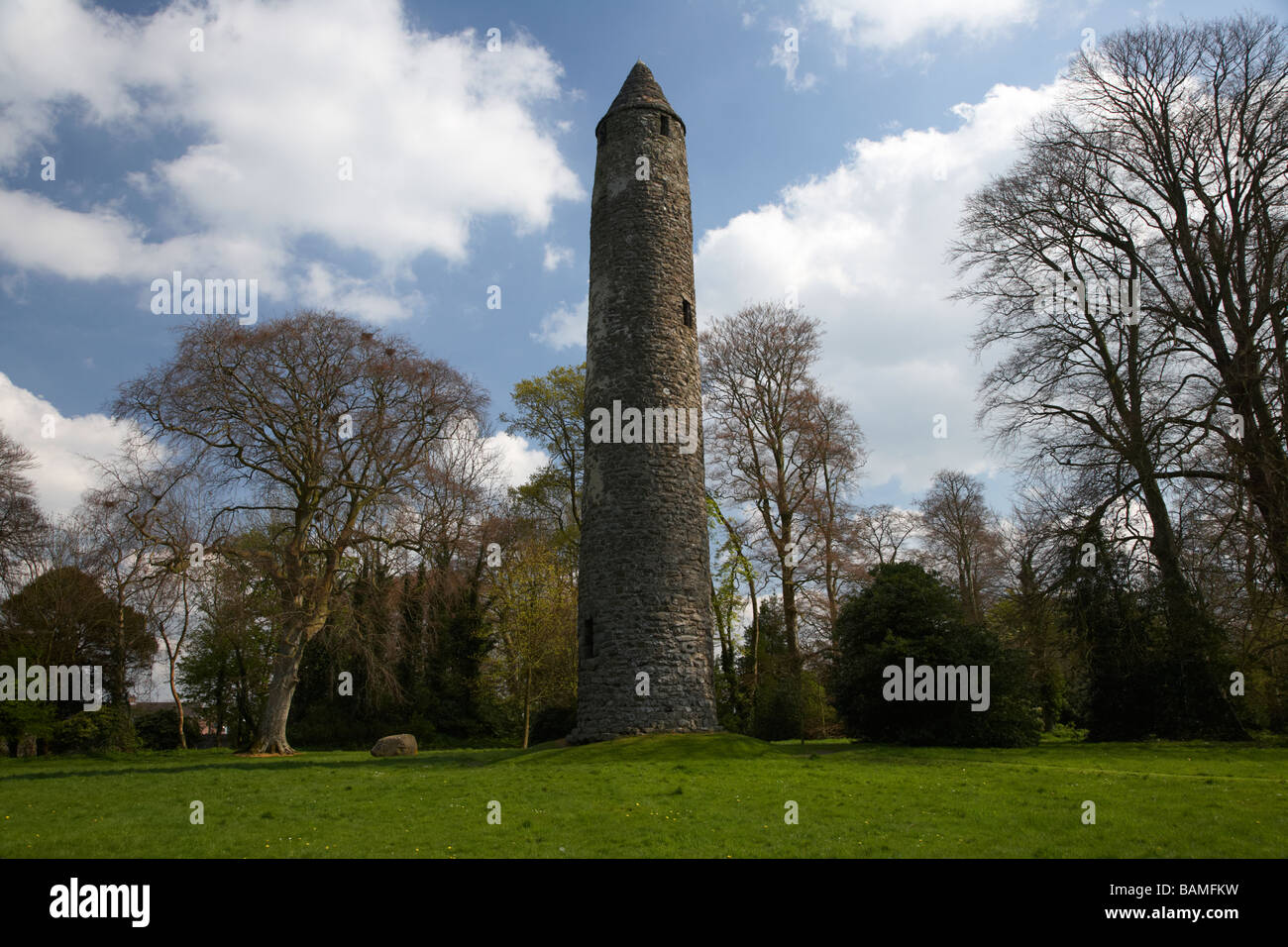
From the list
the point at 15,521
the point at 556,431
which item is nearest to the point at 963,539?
the point at 556,431

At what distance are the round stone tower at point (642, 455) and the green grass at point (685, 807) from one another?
6.32 feet

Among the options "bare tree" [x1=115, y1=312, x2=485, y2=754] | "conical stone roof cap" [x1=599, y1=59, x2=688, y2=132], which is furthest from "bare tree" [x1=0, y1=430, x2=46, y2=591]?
"conical stone roof cap" [x1=599, y1=59, x2=688, y2=132]

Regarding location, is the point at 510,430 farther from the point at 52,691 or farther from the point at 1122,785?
the point at 1122,785

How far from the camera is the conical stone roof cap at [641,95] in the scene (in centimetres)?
2036

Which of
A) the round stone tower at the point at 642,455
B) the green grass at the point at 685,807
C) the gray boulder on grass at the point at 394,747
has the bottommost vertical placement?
the gray boulder on grass at the point at 394,747

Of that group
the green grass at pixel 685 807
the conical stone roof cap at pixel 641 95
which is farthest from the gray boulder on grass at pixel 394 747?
the conical stone roof cap at pixel 641 95

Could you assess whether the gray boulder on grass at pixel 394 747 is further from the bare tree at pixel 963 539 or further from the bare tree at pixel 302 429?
the bare tree at pixel 963 539

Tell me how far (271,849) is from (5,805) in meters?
5.92

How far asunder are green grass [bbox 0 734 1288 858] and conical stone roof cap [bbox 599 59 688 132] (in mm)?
15890

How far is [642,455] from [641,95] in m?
10.0

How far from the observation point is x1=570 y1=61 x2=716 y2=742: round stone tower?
16.8 metres

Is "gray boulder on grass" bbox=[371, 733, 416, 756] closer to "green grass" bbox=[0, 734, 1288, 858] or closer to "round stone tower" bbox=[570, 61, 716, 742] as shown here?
"green grass" bbox=[0, 734, 1288, 858]

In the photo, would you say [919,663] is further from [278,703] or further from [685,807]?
[278,703]
